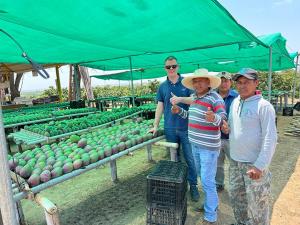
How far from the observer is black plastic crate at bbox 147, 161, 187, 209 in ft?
8.18

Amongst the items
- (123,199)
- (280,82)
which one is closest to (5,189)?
(123,199)

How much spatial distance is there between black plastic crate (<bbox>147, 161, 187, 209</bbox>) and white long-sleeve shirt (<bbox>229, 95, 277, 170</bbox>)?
633mm

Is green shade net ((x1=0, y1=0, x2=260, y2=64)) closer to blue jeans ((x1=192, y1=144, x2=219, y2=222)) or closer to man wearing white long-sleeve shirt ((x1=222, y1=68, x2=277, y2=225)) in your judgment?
man wearing white long-sleeve shirt ((x1=222, y1=68, x2=277, y2=225))

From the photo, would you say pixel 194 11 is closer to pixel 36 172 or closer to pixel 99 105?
pixel 36 172

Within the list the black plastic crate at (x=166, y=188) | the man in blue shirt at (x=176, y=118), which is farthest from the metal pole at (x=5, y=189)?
the man in blue shirt at (x=176, y=118)

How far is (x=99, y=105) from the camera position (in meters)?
13.7

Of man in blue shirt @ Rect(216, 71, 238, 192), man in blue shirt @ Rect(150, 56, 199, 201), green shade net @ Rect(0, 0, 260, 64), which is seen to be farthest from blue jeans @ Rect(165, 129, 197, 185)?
green shade net @ Rect(0, 0, 260, 64)

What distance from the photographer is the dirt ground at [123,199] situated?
9.98 ft

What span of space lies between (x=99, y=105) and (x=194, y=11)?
11604mm

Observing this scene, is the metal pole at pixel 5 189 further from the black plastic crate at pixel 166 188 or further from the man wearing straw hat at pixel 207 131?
the man wearing straw hat at pixel 207 131

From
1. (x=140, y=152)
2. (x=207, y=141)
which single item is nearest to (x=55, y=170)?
(x=207, y=141)

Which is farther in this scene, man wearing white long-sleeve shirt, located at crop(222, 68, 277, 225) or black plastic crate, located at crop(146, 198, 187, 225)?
black plastic crate, located at crop(146, 198, 187, 225)

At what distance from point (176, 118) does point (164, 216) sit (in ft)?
4.27

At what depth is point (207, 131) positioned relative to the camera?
8.76 feet
